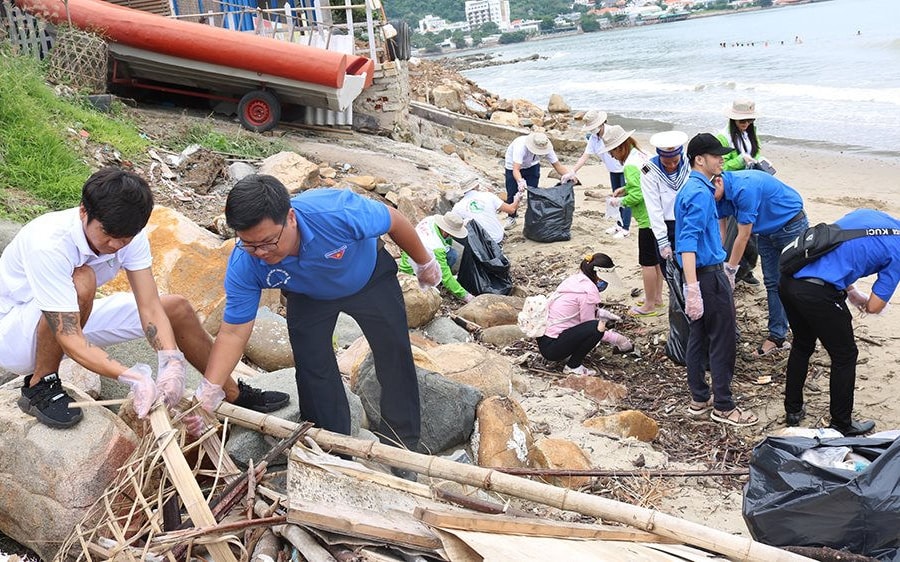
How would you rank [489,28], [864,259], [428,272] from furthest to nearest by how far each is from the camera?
[489,28] → [864,259] → [428,272]

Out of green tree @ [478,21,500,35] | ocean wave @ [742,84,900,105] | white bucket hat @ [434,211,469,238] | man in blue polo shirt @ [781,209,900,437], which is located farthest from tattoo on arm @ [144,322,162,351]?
green tree @ [478,21,500,35]

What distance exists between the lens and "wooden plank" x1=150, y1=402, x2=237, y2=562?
2627mm

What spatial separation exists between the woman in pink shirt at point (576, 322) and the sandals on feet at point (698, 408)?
0.80 m

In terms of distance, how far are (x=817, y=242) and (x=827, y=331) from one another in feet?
1.59

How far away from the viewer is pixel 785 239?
5.41 m

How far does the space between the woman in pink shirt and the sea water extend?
410cm

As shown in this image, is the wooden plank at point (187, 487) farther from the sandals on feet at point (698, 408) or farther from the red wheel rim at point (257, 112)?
the red wheel rim at point (257, 112)

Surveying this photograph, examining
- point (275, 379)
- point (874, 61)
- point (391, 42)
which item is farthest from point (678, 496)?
point (874, 61)

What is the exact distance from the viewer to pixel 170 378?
317cm

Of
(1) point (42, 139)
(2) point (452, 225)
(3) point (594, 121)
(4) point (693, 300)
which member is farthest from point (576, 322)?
(1) point (42, 139)

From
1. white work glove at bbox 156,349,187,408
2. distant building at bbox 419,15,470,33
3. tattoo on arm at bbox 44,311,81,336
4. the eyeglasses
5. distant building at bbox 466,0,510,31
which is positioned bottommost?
white work glove at bbox 156,349,187,408

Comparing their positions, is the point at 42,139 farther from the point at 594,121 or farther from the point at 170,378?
the point at 594,121

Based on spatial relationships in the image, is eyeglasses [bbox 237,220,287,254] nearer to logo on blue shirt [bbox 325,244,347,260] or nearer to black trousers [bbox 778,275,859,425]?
logo on blue shirt [bbox 325,244,347,260]

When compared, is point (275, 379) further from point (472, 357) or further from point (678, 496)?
point (678, 496)
